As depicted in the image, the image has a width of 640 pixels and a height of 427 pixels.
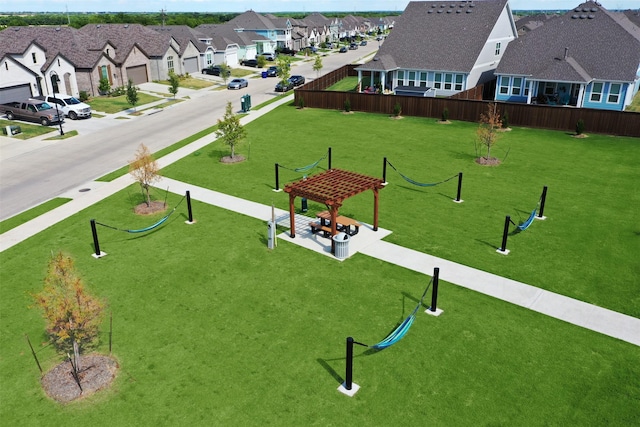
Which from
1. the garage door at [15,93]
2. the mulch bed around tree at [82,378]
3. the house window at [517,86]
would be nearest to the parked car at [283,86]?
the house window at [517,86]

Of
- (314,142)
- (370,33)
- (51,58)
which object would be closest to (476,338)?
(314,142)

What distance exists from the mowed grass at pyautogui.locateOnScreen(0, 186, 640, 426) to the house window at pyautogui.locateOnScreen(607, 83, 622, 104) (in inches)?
1313

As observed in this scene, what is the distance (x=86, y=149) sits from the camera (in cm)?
3294

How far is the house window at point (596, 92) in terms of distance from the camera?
39656 millimetres

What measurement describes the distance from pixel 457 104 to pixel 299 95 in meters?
14.2

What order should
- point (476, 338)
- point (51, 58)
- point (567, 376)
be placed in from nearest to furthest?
point (567, 376), point (476, 338), point (51, 58)

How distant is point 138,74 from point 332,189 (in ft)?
163

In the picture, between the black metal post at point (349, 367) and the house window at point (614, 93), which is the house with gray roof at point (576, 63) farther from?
the black metal post at point (349, 367)

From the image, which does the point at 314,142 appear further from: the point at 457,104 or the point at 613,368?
the point at 613,368

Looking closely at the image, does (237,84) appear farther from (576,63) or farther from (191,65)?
(576,63)

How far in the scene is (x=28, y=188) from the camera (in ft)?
83.4

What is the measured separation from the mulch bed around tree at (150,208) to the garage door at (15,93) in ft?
103

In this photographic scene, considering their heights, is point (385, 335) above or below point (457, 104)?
below

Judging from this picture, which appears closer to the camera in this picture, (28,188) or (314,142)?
(28,188)
